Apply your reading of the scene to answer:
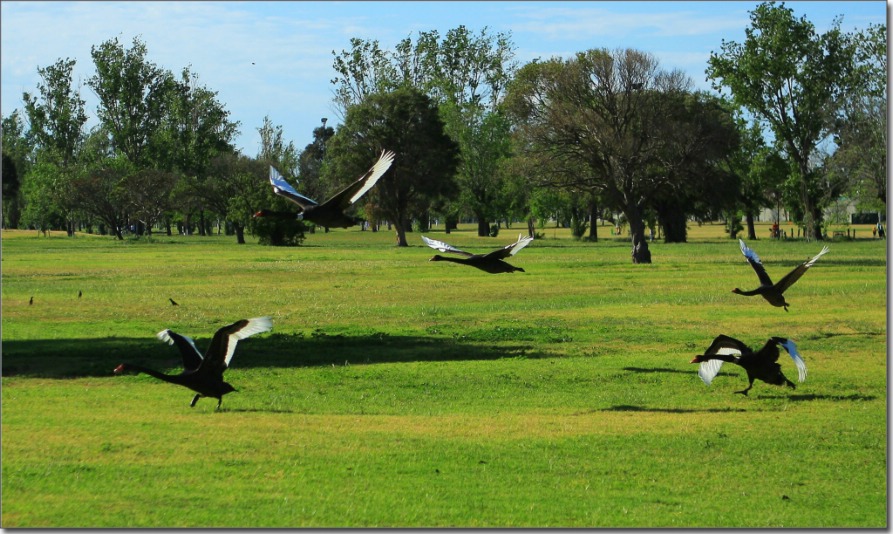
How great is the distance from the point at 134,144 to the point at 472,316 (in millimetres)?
91570

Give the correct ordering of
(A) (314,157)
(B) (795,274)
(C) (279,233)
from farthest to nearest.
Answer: (A) (314,157) < (C) (279,233) < (B) (795,274)

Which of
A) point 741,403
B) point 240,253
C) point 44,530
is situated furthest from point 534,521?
point 240,253

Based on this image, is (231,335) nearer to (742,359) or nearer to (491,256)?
(491,256)

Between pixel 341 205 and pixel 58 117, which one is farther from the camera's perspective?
pixel 58 117

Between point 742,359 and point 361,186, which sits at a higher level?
point 361,186

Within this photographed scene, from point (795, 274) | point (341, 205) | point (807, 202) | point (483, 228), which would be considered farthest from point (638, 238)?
point (483, 228)

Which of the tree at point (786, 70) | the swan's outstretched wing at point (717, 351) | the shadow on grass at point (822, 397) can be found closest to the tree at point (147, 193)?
the tree at point (786, 70)

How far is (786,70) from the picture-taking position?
78.1 meters

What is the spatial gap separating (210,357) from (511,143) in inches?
2803

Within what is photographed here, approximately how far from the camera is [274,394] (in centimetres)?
1595

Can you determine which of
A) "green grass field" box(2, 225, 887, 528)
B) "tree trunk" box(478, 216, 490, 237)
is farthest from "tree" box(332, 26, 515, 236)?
"green grass field" box(2, 225, 887, 528)

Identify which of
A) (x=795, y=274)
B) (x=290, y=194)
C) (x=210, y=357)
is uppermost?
(x=290, y=194)

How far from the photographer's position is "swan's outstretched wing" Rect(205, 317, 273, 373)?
11414 millimetres

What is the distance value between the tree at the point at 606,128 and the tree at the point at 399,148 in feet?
78.0
